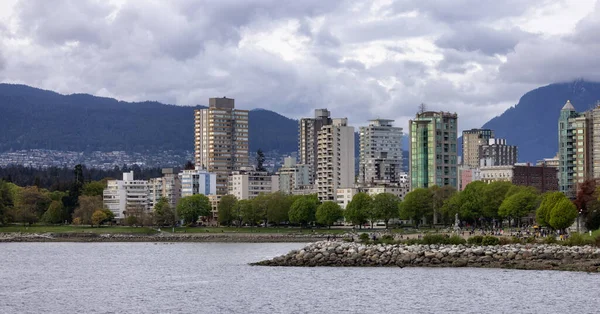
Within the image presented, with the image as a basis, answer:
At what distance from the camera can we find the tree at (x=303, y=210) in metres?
181

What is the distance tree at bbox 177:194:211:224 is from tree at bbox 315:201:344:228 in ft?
91.1

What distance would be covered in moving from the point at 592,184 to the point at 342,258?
169 ft

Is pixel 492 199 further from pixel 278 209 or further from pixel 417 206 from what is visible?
pixel 278 209

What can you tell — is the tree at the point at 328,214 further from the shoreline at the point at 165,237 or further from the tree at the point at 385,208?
the shoreline at the point at 165,237

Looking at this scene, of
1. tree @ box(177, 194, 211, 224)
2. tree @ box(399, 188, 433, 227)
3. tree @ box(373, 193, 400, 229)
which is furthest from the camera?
tree @ box(177, 194, 211, 224)

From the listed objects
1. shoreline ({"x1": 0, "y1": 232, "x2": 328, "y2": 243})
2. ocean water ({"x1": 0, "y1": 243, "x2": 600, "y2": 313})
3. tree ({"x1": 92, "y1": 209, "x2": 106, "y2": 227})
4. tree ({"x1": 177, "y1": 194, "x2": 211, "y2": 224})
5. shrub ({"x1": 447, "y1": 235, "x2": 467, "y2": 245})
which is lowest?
ocean water ({"x1": 0, "y1": 243, "x2": 600, "y2": 313})

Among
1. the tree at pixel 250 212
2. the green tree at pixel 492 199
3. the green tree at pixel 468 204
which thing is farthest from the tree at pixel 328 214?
the green tree at pixel 492 199

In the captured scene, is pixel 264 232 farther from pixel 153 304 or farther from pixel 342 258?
pixel 153 304

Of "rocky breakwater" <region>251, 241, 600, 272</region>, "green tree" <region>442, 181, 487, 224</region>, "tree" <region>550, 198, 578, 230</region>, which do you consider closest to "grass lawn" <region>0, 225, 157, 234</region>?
"green tree" <region>442, 181, 487, 224</region>

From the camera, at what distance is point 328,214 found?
178 m

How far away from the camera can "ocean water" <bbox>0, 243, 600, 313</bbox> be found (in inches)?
2574

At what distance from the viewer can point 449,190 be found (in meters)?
184

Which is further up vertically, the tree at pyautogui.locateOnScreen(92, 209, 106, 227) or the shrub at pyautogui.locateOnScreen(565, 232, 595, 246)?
the tree at pyautogui.locateOnScreen(92, 209, 106, 227)

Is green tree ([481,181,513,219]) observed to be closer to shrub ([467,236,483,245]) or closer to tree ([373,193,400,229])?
tree ([373,193,400,229])
